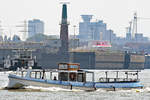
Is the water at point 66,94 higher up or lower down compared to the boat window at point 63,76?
lower down

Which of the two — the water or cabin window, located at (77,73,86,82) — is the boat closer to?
cabin window, located at (77,73,86,82)

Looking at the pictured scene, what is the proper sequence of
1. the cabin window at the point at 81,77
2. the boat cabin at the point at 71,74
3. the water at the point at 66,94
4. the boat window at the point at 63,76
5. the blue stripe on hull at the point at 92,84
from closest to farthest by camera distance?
the water at the point at 66,94
the blue stripe on hull at the point at 92,84
the boat cabin at the point at 71,74
the boat window at the point at 63,76
the cabin window at the point at 81,77

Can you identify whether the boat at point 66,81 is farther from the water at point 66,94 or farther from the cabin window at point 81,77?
the water at point 66,94

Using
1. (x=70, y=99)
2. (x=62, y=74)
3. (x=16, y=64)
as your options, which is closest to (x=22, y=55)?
(x=16, y=64)

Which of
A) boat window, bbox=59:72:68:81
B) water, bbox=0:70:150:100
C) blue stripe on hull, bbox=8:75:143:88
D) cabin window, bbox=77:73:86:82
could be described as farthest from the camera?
cabin window, bbox=77:73:86:82

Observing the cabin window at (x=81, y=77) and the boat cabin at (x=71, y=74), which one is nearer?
the boat cabin at (x=71, y=74)

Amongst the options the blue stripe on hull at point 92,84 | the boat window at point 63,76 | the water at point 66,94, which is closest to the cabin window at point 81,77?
the blue stripe on hull at point 92,84

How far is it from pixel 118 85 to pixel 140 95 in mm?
5019

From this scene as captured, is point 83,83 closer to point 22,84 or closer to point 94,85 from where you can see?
point 94,85

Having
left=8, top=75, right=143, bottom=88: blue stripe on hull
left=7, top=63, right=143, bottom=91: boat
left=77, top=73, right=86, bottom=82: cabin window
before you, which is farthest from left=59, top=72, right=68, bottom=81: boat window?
left=8, top=75, right=143, bottom=88: blue stripe on hull

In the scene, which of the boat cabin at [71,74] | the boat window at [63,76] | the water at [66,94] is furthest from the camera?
the boat window at [63,76]

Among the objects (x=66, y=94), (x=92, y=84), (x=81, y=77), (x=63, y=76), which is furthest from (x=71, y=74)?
(x=66, y=94)

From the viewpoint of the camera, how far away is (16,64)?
630ft

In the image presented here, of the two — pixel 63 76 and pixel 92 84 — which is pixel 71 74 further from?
pixel 92 84
